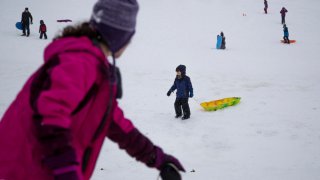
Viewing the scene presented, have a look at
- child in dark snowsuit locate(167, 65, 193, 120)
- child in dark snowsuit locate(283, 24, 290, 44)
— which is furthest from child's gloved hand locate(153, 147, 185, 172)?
child in dark snowsuit locate(283, 24, 290, 44)

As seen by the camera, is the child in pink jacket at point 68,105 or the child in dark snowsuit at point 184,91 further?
the child in dark snowsuit at point 184,91

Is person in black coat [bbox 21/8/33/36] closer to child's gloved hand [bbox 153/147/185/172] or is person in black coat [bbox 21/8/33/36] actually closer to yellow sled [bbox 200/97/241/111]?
yellow sled [bbox 200/97/241/111]

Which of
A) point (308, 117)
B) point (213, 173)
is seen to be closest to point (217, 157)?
point (213, 173)

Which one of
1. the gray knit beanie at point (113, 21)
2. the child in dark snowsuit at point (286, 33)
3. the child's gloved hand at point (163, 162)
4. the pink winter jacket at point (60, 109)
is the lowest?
the child in dark snowsuit at point (286, 33)

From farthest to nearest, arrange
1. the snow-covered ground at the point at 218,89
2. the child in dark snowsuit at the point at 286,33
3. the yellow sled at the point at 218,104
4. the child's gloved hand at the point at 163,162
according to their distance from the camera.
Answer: the child in dark snowsuit at the point at 286,33 < the yellow sled at the point at 218,104 < the snow-covered ground at the point at 218,89 < the child's gloved hand at the point at 163,162

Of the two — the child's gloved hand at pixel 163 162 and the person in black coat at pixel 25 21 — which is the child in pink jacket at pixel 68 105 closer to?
the child's gloved hand at pixel 163 162

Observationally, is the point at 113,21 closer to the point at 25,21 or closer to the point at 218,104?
the point at 218,104

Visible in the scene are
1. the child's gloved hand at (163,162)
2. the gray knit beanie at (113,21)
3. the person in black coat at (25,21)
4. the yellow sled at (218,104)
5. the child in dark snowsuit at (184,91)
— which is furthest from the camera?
the person in black coat at (25,21)

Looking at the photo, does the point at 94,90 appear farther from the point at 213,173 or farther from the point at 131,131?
the point at 213,173

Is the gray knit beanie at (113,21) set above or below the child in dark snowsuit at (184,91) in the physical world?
above

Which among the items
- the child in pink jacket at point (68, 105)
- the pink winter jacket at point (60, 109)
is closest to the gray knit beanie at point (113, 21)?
the child in pink jacket at point (68, 105)

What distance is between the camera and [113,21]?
1.40 metres

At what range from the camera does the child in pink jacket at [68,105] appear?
1.07 meters

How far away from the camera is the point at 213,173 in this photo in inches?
185
